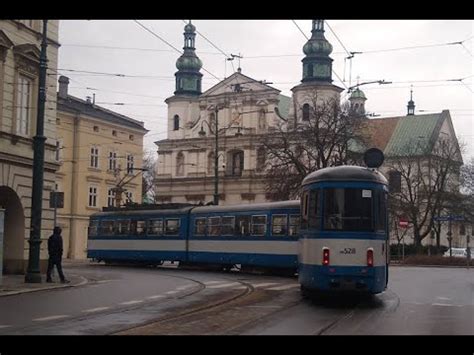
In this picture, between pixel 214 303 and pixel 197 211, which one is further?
pixel 197 211

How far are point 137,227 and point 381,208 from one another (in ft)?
76.5

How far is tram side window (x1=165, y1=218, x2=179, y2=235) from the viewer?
36.6 meters

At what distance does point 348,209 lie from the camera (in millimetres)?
17250

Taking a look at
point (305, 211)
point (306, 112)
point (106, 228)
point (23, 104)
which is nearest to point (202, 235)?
point (106, 228)

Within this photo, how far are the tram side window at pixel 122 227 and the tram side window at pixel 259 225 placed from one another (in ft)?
34.7

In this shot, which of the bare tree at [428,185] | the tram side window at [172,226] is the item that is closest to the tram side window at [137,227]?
the tram side window at [172,226]

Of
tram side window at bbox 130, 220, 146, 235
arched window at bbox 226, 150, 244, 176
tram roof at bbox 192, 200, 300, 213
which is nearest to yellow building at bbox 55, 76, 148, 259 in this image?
tram side window at bbox 130, 220, 146, 235

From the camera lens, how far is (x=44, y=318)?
15211 mm

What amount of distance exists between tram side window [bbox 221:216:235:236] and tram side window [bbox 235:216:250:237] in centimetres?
30

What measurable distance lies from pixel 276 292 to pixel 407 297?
11.9ft

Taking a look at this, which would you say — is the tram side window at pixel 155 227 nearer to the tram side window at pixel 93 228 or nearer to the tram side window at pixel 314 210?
the tram side window at pixel 93 228

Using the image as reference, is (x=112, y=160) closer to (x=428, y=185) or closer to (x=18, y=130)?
(x=428, y=185)

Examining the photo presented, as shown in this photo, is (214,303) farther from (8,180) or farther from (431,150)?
(431,150)
